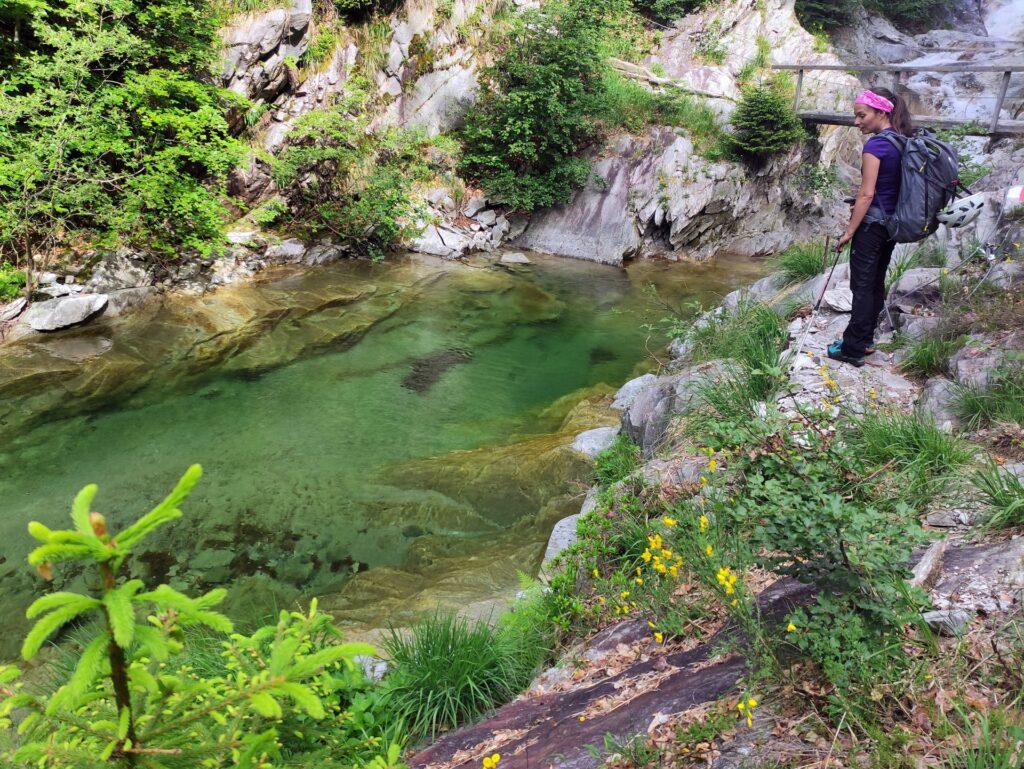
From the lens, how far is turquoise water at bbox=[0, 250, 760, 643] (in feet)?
15.6

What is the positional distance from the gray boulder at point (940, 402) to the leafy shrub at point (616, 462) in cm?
208

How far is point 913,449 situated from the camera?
333 centimetres

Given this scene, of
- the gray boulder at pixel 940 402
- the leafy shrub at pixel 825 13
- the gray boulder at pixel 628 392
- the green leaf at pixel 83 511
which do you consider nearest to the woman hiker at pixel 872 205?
the gray boulder at pixel 940 402

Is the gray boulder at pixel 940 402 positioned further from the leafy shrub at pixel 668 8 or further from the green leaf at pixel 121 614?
the leafy shrub at pixel 668 8

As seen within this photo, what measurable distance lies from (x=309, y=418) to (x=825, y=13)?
22.0m

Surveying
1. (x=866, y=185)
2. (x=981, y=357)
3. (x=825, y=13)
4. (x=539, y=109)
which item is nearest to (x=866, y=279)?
(x=866, y=185)

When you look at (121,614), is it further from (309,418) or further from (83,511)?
(309,418)

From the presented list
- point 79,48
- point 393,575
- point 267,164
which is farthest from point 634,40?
point 393,575

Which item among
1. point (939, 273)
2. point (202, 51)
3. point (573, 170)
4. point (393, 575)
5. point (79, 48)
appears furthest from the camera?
point (573, 170)

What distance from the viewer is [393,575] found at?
4.48m

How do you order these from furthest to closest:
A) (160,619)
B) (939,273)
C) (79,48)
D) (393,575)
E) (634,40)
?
1. (634,40)
2. (79,48)
3. (939,273)
4. (393,575)
5. (160,619)

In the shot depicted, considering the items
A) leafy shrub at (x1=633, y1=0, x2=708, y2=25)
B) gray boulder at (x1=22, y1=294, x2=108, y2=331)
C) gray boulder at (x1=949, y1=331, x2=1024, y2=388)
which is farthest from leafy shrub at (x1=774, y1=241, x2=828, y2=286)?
leafy shrub at (x1=633, y1=0, x2=708, y2=25)

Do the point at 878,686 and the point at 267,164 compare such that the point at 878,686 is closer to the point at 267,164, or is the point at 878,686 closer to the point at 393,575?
the point at 393,575

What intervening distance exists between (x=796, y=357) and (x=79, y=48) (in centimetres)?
944
